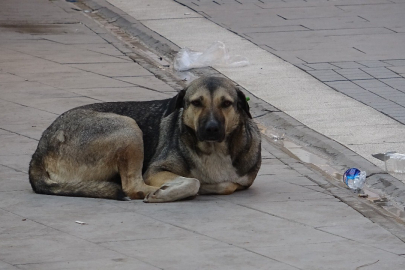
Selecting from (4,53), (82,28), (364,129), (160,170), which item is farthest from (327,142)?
(82,28)

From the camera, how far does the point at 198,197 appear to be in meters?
6.95

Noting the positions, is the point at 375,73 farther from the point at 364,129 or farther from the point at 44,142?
the point at 44,142

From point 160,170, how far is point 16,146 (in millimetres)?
1960

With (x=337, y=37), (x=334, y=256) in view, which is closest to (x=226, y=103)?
(x=334, y=256)

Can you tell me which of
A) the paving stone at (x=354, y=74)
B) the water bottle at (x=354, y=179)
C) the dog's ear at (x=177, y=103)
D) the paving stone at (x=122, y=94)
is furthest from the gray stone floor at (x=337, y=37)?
the dog's ear at (x=177, y=103)

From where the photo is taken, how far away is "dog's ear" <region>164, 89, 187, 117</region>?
6918 mm

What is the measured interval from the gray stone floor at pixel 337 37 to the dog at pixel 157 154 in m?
2.91

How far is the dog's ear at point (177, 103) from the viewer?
6918 millimetres

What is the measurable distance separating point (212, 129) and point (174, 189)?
21.0 inches

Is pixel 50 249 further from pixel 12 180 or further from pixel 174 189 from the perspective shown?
pixel 12 180

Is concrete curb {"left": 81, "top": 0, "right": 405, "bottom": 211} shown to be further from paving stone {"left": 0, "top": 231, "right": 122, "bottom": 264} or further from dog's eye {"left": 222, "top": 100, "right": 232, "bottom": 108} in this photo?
paving stone {"left": 0, "top": 231, "right": 122, "bottom": 264}

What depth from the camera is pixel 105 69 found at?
1174 centimetres

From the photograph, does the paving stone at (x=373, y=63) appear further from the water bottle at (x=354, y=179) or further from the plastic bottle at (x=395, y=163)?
the water bottle at (x=354, y=179)

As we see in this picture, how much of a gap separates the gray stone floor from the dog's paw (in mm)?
3255
